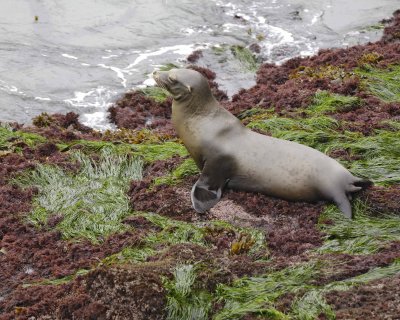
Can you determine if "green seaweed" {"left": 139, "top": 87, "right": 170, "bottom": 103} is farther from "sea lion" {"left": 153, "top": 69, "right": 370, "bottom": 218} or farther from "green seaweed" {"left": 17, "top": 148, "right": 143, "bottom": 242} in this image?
"sea lion" {"left": 153, "top": 69, "right": 370, "bottom": 218}

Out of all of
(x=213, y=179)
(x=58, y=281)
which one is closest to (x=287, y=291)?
(x=58, y=281)

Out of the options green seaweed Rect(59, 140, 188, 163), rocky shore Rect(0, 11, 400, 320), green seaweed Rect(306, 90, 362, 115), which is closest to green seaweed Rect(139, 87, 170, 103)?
rocky shore Rect(0, 11, 400, 320)

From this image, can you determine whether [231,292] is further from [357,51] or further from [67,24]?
[67,24]

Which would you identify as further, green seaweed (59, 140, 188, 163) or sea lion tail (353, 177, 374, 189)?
green seaweed (59, 140, 188, 163)

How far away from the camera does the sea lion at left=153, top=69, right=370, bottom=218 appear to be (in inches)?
239

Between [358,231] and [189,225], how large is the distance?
1493 mm

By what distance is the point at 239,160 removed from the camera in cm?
641

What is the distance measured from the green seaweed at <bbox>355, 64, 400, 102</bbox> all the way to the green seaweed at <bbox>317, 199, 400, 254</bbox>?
2967mm

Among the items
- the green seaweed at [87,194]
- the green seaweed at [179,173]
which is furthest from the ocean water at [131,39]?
Answer: the green seaweed at [179,173]

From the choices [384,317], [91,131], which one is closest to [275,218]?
[384,317]

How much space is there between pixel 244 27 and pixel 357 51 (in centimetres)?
305

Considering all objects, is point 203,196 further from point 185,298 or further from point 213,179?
point 185,298

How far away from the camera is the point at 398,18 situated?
508 inches

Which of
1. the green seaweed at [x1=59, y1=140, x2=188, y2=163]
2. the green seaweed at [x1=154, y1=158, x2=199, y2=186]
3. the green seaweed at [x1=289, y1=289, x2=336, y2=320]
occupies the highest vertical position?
the green seaweed at [x1=289, y1=289, x2=336, y2=320]
